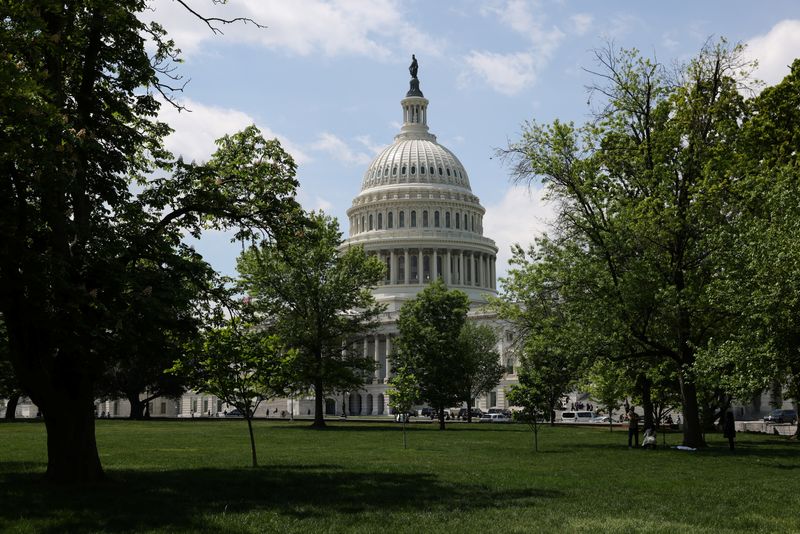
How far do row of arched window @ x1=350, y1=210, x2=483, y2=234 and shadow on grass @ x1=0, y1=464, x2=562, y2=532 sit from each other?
5460 inches

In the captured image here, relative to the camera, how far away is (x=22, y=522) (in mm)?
14156

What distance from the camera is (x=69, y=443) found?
19.6 metres

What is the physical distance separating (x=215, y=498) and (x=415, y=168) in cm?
15080

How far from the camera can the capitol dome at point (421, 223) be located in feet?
515

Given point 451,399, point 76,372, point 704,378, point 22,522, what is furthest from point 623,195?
point 451,399

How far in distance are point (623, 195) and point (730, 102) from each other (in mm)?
5354

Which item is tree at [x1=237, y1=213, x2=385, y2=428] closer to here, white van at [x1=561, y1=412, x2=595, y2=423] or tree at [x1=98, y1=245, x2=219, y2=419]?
white van at [x1=561, y1=412, x2=595, y2=423]

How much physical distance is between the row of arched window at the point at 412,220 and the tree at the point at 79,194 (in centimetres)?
13811

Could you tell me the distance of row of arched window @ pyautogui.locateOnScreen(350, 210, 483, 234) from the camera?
16125 centimetres

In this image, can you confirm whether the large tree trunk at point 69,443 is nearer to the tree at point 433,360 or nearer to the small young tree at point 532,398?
the small young tree at point 532,398

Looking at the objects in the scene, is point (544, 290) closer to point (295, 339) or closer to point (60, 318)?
point (60, 318)

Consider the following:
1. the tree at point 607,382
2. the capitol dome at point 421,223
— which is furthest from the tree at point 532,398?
the capitol dome at point 421,223

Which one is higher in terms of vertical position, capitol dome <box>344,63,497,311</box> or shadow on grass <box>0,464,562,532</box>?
capitol dome <box>344,63,497,311</box>

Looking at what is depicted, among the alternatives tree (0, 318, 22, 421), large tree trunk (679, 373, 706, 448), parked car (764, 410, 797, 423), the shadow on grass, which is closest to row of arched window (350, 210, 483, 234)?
parked car (764, 410, 797, 423)
